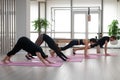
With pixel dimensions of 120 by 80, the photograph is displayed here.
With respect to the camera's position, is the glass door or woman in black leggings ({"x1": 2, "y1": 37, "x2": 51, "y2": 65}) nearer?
woman in black leggings ({"x1": 2, "y1": 37, "x2": 51, "y2": 65})

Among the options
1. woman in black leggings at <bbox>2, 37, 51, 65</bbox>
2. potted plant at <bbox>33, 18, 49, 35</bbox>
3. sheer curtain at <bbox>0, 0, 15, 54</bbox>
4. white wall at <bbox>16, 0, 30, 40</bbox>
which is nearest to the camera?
woman in black leggings at <bbox>2, 37, 51, 65</bbox>

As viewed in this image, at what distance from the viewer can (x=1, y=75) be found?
548cm

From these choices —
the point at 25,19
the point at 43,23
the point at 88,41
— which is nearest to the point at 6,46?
the point at 25,19

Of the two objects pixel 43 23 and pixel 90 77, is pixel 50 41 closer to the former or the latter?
pixel 90 77

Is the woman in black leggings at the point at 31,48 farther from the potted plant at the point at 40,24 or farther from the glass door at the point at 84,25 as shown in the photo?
the glass door at the point at 84,25

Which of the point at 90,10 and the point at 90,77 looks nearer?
the point at 90,77

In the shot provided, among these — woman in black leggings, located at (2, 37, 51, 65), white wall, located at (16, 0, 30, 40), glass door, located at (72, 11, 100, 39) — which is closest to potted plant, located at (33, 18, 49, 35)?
glass door, located at (72, 11, 100, 39)

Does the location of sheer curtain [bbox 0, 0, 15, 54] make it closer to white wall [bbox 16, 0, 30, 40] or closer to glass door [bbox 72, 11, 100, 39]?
white wall [bbox 16, 0, 30, 40]

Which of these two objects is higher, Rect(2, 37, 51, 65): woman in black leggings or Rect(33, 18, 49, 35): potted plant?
Rect(33, 18, 49, 35): potted plant

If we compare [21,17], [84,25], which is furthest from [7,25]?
[84,25]

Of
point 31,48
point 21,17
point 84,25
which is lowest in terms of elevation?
point 31,48

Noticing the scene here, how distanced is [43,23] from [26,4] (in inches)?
186

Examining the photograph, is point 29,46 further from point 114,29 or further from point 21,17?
point 114,29

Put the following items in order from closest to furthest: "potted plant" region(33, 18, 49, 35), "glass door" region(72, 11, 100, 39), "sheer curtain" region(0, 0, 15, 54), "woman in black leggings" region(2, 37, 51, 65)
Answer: "woman in black leggings" region(2, 37, 51, 65), "sheer curtain" region(0, 0, 15, 54), "potted plant" region(33, 18, 49, 35), "glass door" region(72, 11, 100, 39)
